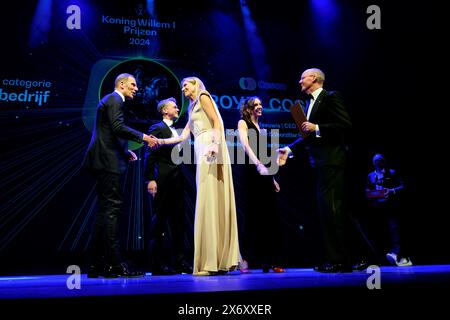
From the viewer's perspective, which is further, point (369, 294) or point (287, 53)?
point (287, 53)

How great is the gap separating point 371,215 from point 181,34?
394cm

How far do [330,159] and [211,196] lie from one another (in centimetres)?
110

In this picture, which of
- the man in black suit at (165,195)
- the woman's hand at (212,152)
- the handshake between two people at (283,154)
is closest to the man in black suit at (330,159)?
the handshake between two people at (283,154)

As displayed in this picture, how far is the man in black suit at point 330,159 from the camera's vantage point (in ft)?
11.3

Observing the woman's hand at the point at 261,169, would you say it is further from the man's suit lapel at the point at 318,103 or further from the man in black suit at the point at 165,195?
the man in black suit at the point at 165,195

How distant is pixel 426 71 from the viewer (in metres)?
6.79

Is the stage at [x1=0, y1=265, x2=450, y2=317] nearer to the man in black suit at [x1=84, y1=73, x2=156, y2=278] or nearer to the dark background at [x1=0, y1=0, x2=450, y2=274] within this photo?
the man in black suit at [x1=84, y1=73, x2=156, y2=278]

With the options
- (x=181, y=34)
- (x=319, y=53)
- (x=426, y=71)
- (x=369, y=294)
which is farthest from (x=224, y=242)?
(x=426, y=71)

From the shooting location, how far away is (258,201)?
4.31 m

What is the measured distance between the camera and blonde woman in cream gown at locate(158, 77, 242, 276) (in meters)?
3.62

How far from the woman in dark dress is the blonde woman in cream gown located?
0.55m

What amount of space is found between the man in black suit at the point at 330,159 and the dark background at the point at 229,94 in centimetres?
224
